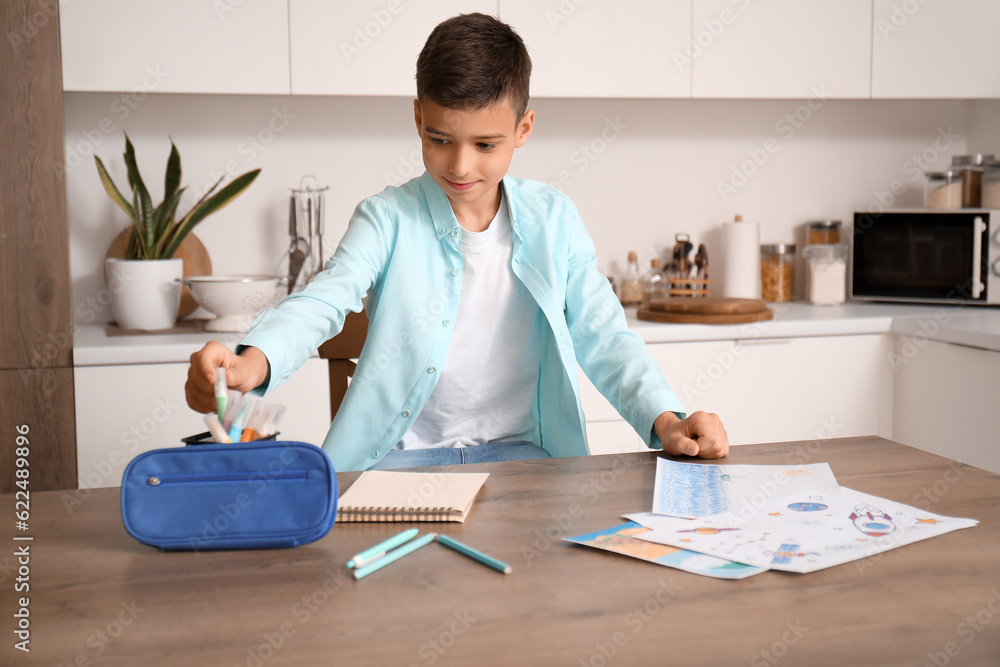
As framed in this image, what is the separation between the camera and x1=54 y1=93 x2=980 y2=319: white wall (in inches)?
99.2

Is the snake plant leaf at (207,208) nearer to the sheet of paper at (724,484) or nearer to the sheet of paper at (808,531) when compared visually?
the sheet of paper at (724,484)

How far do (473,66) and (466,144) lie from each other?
0.11 meters

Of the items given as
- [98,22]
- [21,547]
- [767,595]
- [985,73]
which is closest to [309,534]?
[21,547]

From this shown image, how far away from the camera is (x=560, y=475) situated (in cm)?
109

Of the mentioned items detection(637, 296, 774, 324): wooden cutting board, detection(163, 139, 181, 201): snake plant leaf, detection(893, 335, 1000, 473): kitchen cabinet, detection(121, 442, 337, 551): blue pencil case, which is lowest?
detection(893, 335, 1000, 473): kitchen cabinet

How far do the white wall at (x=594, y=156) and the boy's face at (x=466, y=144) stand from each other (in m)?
1.45

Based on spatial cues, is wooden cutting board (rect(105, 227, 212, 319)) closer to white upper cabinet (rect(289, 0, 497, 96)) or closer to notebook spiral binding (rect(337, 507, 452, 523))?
white upper cabinet (rect(289, 0, 497, 96))

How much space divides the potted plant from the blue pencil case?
5.14 feet

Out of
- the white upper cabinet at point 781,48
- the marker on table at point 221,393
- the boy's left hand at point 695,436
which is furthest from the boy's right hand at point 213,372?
the white upper cabinet at point 781,48

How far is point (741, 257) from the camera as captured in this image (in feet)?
9.20

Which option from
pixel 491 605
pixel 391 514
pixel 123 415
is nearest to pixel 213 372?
pixel 391 514

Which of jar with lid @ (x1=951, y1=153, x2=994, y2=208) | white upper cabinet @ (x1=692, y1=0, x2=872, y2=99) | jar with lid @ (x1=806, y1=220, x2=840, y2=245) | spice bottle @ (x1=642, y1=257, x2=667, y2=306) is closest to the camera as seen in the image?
white upper cabinet @ (x1=692, y1=0, x2=872, y2=99)

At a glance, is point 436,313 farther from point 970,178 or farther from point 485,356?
point 970,178

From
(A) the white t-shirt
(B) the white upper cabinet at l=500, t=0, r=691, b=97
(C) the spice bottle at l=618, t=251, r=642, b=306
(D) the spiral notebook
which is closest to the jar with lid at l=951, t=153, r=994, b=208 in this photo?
(B) the white upper cabinet at l=500, t=0, r=691, b=97
